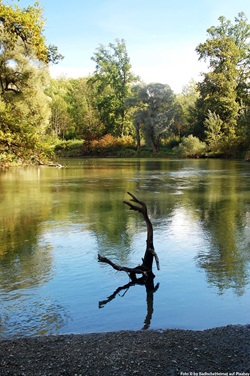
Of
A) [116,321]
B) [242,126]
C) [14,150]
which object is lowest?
[116,321]

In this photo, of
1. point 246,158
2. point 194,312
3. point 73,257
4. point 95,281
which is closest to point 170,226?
point 73,257

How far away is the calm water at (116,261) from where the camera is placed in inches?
289

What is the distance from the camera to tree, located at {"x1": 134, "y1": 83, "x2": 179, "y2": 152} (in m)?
79.8

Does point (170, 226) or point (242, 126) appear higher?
point (242, 126)

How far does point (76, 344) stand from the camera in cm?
570

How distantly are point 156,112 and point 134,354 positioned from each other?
3042 inches

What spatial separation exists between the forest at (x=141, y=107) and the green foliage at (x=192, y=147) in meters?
0.17

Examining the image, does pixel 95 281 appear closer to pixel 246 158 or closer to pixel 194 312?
pixel 194 312

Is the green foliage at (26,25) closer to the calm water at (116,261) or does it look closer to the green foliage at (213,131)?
the calm water at (116,261)

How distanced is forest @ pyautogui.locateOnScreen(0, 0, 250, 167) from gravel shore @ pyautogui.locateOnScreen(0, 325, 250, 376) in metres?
27.5

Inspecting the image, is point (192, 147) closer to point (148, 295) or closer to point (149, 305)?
point (148, 295)

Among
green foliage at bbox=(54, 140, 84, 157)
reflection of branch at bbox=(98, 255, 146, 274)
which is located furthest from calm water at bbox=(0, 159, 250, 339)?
green foliage at bbox=(54, 140, 84, 157)

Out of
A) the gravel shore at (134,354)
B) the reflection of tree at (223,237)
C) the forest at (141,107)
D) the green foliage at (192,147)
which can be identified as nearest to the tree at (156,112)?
the forest at (141,107)

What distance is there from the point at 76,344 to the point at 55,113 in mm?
99961
